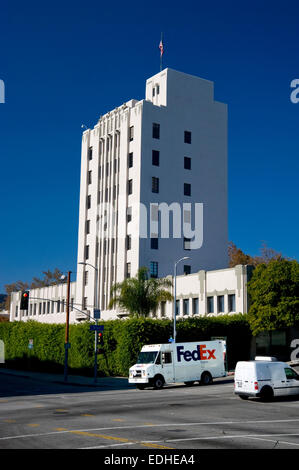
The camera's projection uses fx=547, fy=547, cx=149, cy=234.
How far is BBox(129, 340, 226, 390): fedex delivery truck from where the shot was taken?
36.9 meters

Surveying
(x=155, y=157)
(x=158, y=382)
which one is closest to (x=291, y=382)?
(x=158, y=382)

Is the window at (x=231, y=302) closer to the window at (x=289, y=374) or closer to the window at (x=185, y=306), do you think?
the window at (x=185, y=306)

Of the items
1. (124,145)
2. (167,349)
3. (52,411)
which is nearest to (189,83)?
(124,145)

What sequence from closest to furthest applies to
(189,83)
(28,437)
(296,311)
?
(28,437), (296,311), (189,83)

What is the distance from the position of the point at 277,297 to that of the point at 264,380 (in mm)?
23887

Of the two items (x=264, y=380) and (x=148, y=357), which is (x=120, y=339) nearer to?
(x=148, y=357)

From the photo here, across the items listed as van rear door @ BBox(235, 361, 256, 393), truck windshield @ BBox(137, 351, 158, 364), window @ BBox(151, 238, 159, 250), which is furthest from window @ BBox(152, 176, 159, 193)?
van rear door @ BBox(235, 361, 256, 393)

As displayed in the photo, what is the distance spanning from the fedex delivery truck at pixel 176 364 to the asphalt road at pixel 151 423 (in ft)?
20.7

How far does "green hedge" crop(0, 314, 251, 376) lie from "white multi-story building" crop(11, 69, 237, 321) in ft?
41.7

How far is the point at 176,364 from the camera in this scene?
37531mm

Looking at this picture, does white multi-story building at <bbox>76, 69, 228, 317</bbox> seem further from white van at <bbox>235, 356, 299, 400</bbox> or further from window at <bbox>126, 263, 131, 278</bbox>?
white van at <bbox>235, 356, 299, 400</bbox>

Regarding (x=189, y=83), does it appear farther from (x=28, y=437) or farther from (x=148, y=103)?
(x=28, y=437)
